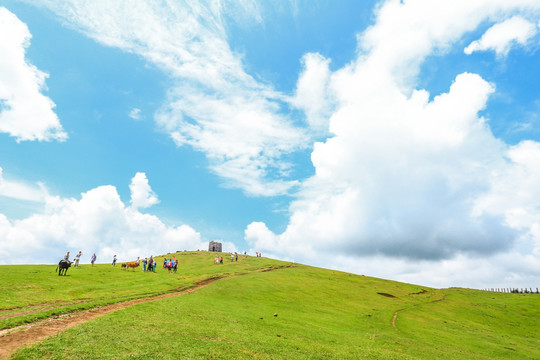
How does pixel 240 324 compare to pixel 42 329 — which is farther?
pixel 240 324

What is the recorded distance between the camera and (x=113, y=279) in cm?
4528

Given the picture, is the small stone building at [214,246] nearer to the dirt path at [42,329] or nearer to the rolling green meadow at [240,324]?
the rolling green meadow at [240,324]

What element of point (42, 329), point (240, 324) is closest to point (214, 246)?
point (240, 324)

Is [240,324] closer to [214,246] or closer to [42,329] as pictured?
[42,329]

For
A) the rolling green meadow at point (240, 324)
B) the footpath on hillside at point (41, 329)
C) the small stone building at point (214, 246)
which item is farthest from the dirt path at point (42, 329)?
the small stone building at point (214, 246)

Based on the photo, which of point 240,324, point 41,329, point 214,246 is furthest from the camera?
point 214,246

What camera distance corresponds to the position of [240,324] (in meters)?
25.7

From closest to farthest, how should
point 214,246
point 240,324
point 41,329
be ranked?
point 41,329 → point 240,324 → point 214,246

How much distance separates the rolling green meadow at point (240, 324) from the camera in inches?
681

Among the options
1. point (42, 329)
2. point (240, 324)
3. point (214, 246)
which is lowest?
point (240, 324)

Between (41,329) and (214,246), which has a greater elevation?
(214,246)

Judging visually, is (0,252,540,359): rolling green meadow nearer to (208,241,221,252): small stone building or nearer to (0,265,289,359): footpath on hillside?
(0,265,289,359): footpath on hillside

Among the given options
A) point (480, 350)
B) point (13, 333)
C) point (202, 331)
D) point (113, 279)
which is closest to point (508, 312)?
point (480, 350)

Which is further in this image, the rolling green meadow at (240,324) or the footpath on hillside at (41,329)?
the rolling green meadow at (240,324)
